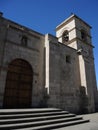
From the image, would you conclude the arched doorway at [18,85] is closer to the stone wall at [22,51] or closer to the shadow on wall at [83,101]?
the stone wall at [22,51]

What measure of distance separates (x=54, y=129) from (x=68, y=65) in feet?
26.3

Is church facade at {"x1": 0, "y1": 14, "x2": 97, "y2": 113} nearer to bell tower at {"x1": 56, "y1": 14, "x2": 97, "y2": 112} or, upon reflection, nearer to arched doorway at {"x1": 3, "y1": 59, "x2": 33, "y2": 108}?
arched doorway at {"x1": 3, "y1": 59, "x2": 33, "y2": 108}

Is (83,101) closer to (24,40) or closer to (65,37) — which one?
(24,40)

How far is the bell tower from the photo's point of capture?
1266 cm

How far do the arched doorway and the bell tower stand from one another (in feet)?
20.3

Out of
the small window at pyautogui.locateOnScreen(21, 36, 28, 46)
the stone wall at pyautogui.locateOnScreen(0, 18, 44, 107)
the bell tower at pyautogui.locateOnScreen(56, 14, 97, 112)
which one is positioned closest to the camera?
the stone wall at pyautogui.locateOnScreen(0, 18, 44, 107)

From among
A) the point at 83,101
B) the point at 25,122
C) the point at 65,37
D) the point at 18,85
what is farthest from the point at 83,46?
the point at 25,122

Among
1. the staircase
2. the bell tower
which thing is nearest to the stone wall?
the staircase

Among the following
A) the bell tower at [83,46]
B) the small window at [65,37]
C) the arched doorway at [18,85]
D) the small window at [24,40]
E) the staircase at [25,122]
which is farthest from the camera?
the small window at [65,37]

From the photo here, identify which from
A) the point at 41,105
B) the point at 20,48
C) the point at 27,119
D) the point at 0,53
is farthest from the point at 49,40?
the point at 27,119

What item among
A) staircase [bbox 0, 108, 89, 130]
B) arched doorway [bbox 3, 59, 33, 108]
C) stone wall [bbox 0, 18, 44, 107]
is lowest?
staircase [bbox 0, 108, 89, 130]

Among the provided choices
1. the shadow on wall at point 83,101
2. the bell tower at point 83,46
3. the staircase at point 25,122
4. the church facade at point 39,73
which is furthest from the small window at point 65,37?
the staircase at point 25,122

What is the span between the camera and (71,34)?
17016mm

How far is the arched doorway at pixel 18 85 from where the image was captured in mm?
8463
